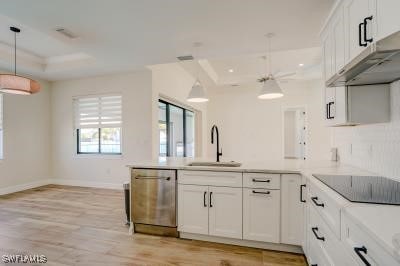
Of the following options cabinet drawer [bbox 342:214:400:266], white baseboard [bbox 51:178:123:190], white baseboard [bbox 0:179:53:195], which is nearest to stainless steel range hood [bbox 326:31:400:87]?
cabinet drawer [bbox 342:214:400:266]

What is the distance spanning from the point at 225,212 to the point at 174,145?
382 centimetres

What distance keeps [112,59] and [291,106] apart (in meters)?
6.00

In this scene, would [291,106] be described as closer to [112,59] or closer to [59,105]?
[112,59]

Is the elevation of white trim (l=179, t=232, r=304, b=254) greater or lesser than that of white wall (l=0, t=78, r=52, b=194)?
lesser

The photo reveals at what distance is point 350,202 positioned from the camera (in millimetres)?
1179

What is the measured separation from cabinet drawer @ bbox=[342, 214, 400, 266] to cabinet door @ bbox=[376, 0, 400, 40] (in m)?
1.07

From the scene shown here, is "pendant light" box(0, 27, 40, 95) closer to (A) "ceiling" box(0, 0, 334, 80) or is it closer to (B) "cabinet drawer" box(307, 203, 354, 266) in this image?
(A) "ceiling" box(0, 0, 334, 80)

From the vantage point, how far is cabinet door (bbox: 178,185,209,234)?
2512 mm

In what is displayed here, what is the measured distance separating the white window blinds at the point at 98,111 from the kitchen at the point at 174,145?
1.2 inches

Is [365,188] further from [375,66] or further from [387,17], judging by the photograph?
[387,17]

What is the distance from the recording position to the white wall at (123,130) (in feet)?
15.9

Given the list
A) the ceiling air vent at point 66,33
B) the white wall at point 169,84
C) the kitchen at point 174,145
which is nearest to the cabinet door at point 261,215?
the kitchen at point 174,145

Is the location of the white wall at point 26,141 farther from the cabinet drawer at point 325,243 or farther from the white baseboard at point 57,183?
the cabinet drawer at point 325,243

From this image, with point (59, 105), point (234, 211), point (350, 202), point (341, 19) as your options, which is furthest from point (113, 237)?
point (59, 105)
